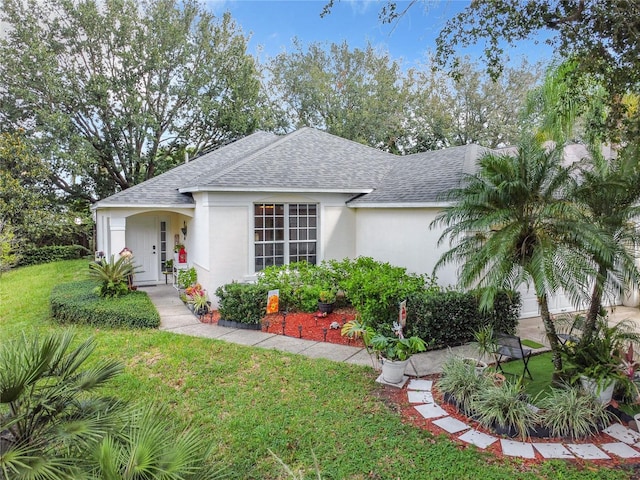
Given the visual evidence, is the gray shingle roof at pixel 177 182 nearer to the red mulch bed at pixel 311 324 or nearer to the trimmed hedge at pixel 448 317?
the red mulch bed at pixel 311 324

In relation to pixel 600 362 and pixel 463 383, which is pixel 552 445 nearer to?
pixel 463 383

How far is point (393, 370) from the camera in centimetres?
670

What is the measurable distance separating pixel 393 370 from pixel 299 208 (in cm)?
731

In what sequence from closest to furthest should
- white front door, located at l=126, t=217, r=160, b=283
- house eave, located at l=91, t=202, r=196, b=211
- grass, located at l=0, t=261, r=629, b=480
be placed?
grass, located at l=0, t=261, r=629, b=480, house eave, located at l=91, t=202, r=196, b=211, white front door, located at l=126, t=217, r=160, b=283

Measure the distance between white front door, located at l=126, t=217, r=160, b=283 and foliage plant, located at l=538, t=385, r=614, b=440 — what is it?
14.7 metres

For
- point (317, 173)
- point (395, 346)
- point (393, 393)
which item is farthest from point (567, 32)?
point (317, 173)

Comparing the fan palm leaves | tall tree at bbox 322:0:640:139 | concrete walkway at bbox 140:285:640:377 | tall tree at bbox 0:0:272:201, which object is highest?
tall tree at bbox 0:0:272:201

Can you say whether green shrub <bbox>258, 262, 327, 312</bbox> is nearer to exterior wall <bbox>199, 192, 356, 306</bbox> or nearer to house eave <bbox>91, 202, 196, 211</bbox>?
exterior wall <bbox>199, 192, 356, 306</bbox>

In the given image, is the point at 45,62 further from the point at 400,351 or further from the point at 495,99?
the point at 495,99

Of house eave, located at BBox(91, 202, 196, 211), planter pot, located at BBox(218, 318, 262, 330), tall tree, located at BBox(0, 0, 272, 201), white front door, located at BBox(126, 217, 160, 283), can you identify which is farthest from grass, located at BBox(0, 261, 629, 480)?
tall tree, located at BBox(0, 0, 272, 201)

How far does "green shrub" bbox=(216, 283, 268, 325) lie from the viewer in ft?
32.8

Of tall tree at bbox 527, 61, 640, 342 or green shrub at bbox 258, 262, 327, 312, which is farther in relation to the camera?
green shrub at bbox 258, 262, 327, 312

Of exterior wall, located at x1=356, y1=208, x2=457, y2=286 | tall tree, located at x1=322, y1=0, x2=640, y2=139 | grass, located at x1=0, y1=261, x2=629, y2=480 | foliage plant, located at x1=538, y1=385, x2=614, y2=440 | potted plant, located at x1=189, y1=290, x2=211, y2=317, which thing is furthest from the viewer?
potted plant, located at x1=189, y1=290, x2=211, y2=317

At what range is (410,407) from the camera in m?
5.98
